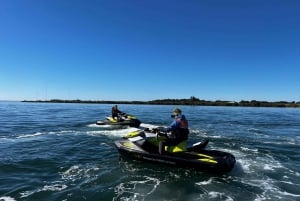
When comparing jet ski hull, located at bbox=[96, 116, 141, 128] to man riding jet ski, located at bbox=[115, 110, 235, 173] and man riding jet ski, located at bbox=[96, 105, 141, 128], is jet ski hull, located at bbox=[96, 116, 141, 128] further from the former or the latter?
man riding jet ski, located at bbox=[115, 110, 235, 173]

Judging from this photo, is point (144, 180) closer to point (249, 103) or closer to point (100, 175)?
point (100, 175)

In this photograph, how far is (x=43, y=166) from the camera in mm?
11617

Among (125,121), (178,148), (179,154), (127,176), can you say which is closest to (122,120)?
(125,121)

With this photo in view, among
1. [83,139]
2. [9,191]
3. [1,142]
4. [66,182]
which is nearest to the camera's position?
[9,191]

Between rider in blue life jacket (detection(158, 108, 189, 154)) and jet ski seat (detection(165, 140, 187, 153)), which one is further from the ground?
rider in blue life jacket (detection(158, 108, 189, 154))

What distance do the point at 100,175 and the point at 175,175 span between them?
2.75m

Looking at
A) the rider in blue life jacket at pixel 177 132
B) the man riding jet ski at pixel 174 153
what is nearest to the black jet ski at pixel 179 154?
the man riding jet ski at pixel 174 153

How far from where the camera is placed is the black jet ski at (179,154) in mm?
10422

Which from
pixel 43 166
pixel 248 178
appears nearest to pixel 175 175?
pixel 248 178

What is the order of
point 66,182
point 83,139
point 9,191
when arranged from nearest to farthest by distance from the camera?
point 9,191
point 66,182
point 83,139

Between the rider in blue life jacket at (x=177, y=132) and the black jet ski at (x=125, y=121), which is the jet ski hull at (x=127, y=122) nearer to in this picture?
the black jet ski at (x=125, y=121)

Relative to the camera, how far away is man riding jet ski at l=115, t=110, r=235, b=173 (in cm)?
1045

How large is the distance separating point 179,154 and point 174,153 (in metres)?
0.22

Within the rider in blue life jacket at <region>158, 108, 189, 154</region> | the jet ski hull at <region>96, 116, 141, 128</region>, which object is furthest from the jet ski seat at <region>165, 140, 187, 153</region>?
the jet ski hull at <region>96, 116, 141, 128</region>
